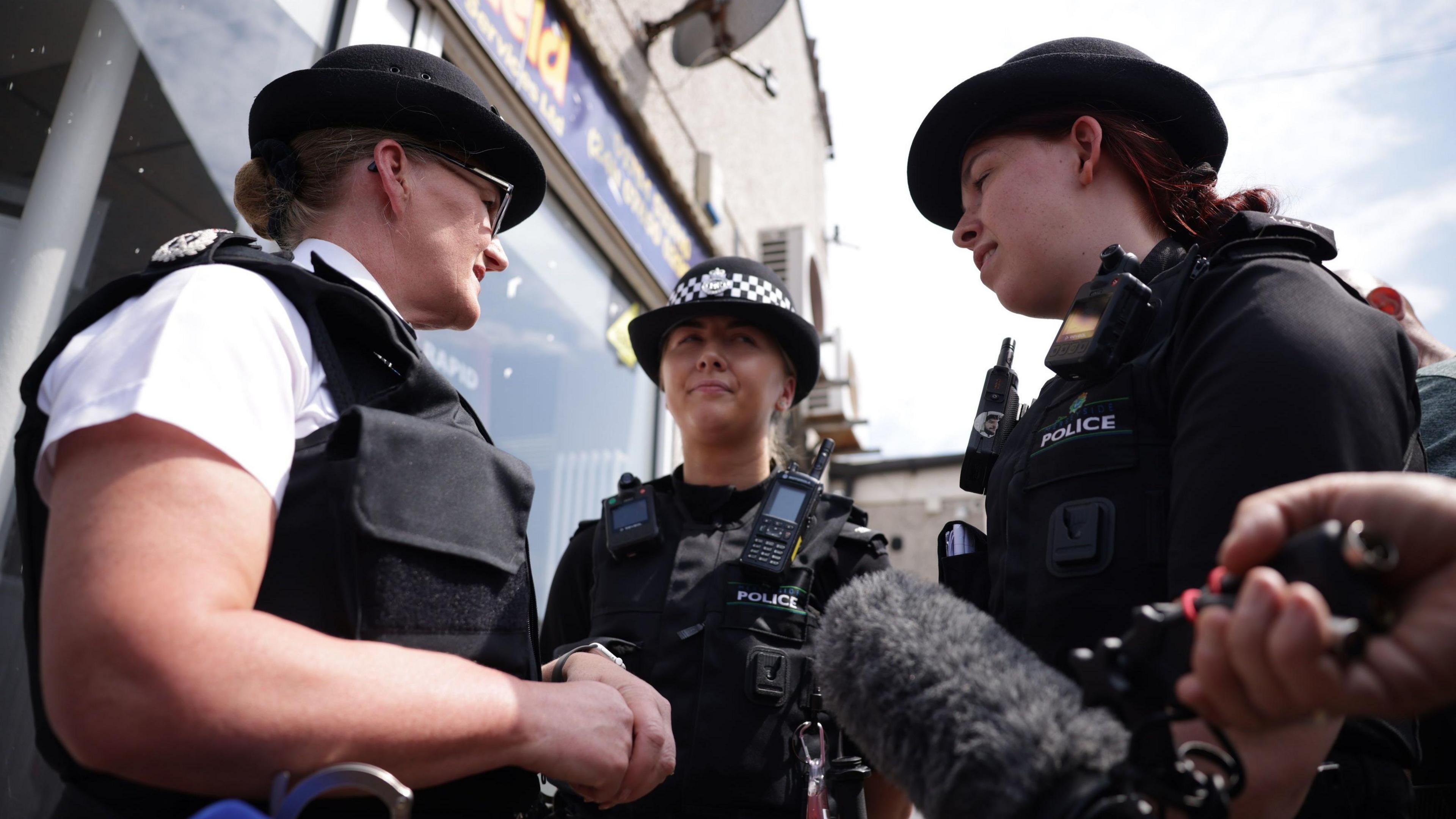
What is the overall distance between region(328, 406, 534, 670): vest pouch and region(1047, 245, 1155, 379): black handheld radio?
0.93 m

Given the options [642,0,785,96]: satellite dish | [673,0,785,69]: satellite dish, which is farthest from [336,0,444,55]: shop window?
[673,0,785,69]: satellite dish

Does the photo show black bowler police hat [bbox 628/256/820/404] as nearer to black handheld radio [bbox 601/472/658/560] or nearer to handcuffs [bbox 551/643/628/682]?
black handheld radio [bbox 601/472/658/560]

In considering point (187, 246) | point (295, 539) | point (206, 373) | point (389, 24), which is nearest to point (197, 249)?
point (187, 246)

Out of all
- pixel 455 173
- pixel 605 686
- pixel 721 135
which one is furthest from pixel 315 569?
pixel 721 135

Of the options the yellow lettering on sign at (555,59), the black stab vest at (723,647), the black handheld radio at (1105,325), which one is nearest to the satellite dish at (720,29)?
the yellow lettering on sign at (555,59)

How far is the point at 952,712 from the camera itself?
84 cm

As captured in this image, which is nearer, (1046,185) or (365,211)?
(365,211)

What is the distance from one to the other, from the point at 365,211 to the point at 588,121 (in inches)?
116

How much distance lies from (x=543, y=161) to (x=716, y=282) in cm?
159

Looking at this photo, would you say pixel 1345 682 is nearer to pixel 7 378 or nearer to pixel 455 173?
pixel 455 173

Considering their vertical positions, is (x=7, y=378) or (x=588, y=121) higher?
(x=588, y=121)

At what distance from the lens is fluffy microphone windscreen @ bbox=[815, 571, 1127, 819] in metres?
0.79

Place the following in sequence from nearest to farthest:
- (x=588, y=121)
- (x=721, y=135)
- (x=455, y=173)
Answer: (x=455, y=173) → (x=588, y=121) → (x=721, y=135)

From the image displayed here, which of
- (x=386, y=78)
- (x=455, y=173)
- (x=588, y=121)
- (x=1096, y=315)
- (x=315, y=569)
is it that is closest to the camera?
(x=315, y=569)
